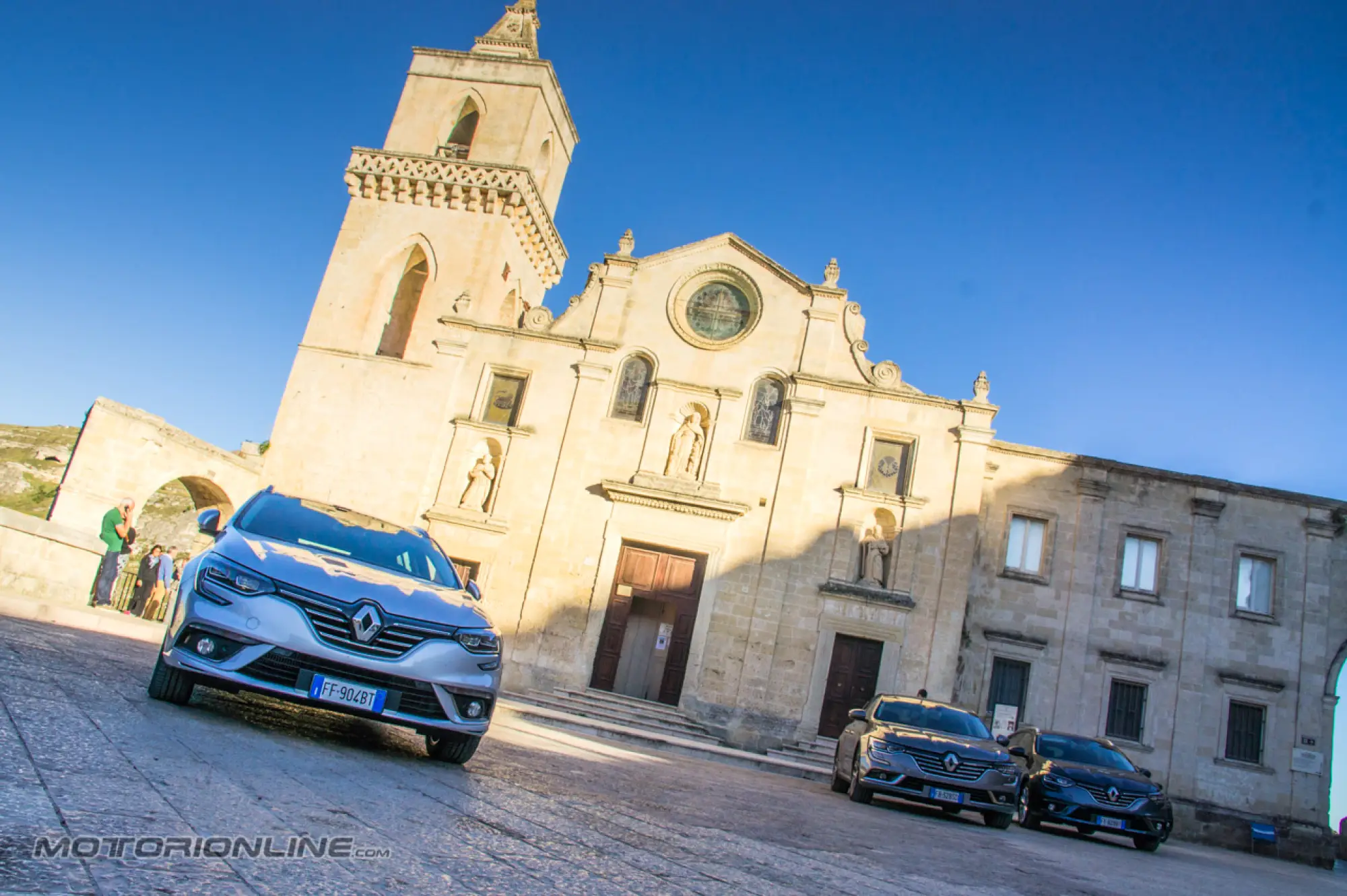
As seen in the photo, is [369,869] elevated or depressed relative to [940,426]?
depressed

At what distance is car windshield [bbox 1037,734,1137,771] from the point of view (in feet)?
47.1

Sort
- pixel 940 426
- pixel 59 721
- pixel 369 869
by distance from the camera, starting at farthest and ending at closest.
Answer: pixel 940 426 < pixel 59 721 < pixel 369 869

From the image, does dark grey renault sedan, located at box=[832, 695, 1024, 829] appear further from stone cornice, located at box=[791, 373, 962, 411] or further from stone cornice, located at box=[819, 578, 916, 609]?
stone cornice, located at box=[791, 373, 962, 411]

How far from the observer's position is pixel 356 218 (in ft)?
95.0

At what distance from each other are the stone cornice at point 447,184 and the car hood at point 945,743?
21039 mm

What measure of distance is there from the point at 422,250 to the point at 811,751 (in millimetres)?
18652

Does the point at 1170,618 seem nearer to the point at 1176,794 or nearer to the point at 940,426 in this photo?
the point at 1176,794

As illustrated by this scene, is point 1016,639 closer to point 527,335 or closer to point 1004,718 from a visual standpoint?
point 1004,718

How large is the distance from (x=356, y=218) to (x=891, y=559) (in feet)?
63.3

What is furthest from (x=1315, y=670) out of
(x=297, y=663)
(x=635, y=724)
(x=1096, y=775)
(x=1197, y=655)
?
(x=297, y=663)

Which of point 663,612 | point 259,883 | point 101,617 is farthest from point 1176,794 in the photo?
point 259,883

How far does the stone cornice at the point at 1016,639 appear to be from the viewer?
23766 millimetres

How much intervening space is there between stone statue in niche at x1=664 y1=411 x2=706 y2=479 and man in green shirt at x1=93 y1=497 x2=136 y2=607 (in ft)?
40.9

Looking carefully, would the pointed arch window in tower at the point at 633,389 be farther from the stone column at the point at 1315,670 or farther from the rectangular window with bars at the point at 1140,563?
the stone column at the point at 1315,670
